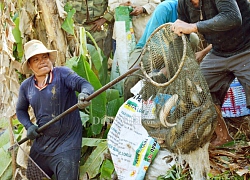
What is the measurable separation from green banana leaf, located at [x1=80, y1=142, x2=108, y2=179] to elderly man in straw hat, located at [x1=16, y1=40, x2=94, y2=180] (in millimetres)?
315

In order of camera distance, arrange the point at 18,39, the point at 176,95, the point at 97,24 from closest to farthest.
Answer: the point at 176,95 < the point at 18,39 < the point at 97,24

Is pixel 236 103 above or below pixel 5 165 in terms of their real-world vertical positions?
above

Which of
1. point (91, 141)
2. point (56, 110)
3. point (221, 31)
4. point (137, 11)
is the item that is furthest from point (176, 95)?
point (137, 11)

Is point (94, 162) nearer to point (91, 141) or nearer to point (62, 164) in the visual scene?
point (91, 141)

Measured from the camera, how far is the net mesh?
13.0 feet

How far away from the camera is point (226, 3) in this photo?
155 inches

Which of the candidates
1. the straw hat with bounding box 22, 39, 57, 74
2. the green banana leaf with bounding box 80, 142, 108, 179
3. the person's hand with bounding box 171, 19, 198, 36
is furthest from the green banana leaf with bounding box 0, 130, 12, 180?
the person's hand with bounding box 171, 19, 198, 36

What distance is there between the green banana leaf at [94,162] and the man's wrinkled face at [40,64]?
1.02 m

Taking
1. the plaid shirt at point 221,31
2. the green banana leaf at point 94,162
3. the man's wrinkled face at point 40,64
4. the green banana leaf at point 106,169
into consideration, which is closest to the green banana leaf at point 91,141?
the green banana leaf at point 94,162

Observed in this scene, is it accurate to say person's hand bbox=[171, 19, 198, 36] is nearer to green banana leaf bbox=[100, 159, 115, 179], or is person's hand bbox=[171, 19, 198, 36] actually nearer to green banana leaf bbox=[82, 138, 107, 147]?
green banana leaf bbox=[100, 159, 115, 179]

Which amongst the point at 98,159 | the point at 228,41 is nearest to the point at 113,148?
the point at 98,159

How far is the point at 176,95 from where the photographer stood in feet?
13.2

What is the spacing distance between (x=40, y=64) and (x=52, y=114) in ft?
1.68

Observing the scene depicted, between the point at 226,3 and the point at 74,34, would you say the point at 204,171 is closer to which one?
the point at 226,3
